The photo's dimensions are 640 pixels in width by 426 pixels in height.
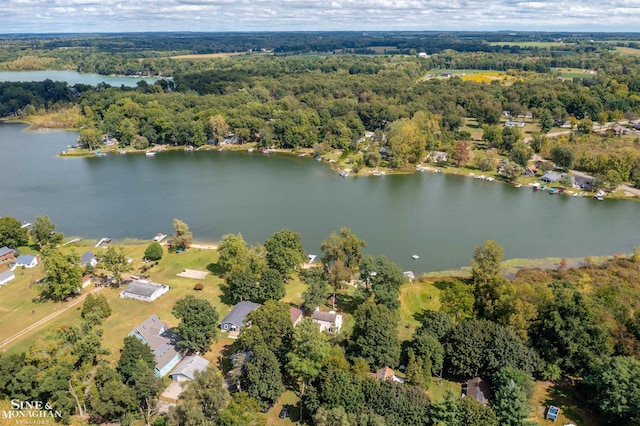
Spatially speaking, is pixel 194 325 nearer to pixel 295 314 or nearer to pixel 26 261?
pixel 295 314

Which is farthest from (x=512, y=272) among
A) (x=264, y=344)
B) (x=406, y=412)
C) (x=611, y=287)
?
(x=264, y=344)

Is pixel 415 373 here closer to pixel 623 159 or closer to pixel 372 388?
pixel 372 388

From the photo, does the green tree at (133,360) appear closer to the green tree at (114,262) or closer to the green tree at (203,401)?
the green tree at (203,401)

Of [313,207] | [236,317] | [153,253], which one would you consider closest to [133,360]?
[236,317]

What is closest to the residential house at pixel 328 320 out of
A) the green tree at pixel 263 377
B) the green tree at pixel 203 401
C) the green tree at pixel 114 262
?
the green tree at pixel 263 377

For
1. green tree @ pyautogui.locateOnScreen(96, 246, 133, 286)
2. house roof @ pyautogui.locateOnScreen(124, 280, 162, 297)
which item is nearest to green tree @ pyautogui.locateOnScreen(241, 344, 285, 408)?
house roof @ pyautogui.locateOnScreen(124, 280, 162, 297)

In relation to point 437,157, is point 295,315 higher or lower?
lower
